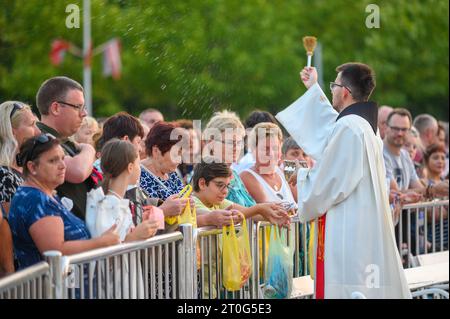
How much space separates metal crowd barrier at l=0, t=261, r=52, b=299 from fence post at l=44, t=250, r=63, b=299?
0.02 metres

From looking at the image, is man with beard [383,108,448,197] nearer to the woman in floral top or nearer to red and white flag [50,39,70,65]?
the woman in floral top

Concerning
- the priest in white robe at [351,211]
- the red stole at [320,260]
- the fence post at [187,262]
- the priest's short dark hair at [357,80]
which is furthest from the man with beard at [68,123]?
the priest's short dark hair at [357,80]

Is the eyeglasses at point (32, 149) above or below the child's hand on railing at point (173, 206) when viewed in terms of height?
above

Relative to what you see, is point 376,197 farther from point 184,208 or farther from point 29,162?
point 29,162

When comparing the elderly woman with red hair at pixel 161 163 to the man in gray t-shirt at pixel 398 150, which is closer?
the elderly woman with red hair at pixel 161 163

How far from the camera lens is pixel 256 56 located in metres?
33.5

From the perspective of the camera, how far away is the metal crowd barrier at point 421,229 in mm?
10539

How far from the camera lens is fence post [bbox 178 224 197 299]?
688cm

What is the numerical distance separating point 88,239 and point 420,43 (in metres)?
31.3

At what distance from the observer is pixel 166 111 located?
41.5 m

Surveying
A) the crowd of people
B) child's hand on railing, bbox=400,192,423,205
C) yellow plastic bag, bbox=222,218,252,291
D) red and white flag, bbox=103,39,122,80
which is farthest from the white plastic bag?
red and white flag, bbox=103,39,122,80

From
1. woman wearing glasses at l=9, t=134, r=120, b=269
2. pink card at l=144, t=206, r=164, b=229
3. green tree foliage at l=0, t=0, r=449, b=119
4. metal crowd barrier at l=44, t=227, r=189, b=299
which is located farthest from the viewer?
green tree foliage at l=0, t=0, r=449, b=119

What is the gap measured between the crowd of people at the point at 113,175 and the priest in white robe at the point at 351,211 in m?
0.50

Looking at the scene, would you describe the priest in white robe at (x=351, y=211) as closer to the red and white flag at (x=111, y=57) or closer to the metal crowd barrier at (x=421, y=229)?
the metal crowd barrier at (x=421, y=229)
